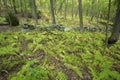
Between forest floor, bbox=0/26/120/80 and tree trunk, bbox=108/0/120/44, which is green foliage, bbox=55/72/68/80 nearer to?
forest floor, bbox=0/26/120/80

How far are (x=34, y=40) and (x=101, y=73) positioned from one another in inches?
173

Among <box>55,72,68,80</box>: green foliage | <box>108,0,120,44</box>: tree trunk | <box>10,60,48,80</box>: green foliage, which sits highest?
<box>108,0,120,44</box>: tree trunk

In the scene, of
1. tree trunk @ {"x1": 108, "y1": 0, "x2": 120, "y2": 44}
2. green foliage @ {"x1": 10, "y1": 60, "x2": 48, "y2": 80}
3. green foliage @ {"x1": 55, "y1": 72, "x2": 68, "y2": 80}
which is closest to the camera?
green foliage @ {"x1": 10, "y1": 60, "x2": 48, "y2": 80}

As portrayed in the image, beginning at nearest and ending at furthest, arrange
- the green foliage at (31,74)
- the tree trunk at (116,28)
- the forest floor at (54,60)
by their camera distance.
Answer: the green foliage at (31,74) → the forest floor at (54,60) → the tree trunk at (116,28)

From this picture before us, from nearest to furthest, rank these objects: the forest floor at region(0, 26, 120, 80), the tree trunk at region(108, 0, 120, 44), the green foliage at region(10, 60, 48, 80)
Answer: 1. the green foliage at region(10, 60, 48, 80)
2. the forest floor at region(0, 26, 120, 80)
3. the tree trunk at region(108, 0, 120, 44)

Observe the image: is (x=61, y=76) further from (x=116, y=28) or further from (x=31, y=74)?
(x=116, y=28)

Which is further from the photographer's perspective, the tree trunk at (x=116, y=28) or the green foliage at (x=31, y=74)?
the tree trunk at (x=116, y=28)

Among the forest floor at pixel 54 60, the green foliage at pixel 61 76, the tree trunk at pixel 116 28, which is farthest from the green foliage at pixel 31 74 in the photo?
the tree trunk at pixel 116 28

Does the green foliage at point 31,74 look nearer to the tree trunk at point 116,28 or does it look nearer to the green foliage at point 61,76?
the green foliage at point 61,76

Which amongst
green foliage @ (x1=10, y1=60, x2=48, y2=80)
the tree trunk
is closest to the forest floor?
green foliage @ (x1=10, y1=60, x2=48, y2=80)

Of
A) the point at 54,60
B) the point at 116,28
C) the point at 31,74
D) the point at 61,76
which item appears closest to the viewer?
the point at 31,74

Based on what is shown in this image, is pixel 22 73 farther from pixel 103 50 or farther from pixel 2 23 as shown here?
pixel 2 23

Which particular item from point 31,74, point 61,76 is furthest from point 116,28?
point 31,74

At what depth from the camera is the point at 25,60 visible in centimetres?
596
